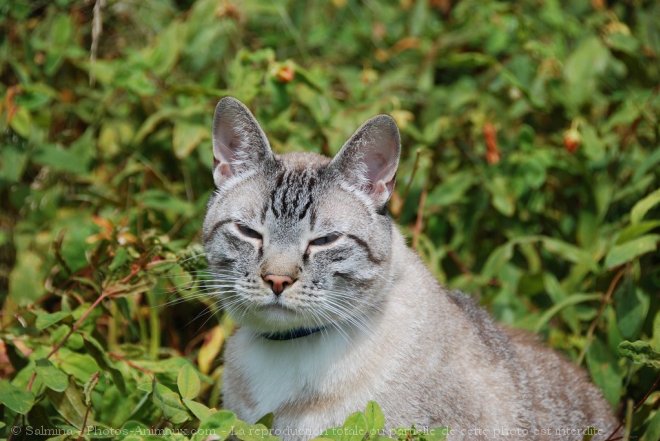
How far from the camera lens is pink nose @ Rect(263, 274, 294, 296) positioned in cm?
314

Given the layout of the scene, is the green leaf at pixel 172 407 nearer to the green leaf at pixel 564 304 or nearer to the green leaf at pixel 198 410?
the green leaf at pixel 198 410

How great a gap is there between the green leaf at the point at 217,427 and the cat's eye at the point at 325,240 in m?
0.76

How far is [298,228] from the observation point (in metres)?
3.30

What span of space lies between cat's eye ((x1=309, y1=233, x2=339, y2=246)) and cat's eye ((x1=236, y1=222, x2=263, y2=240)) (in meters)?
0.21

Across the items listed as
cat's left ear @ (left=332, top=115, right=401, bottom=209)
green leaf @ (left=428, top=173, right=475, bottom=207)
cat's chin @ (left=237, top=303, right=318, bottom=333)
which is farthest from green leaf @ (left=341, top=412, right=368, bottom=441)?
green leaf @ (left=428, top=173, right=475, bottom=207)

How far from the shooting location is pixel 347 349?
331 centimetres

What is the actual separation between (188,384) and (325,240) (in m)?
0.76

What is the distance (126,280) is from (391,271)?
1.18 metres

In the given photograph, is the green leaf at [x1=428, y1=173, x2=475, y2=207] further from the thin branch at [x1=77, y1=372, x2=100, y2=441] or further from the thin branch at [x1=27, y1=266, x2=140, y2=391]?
the thin branch at [x1=77, y1=372, x2=100, y2=441]

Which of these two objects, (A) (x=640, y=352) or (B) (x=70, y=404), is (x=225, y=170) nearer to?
(B) (x=70, y=404)

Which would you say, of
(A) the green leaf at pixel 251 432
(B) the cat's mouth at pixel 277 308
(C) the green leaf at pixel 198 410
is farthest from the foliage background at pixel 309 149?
(A) the green leaf at pixel 251 432

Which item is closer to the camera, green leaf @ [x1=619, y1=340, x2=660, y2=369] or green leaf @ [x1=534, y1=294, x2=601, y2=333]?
green leaf @ [x1=619, y1=340, x2=660, y2=369]

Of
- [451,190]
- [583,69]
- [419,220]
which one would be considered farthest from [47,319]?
[583,69]

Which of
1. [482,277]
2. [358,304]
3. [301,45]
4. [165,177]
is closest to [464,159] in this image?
[482,277]
